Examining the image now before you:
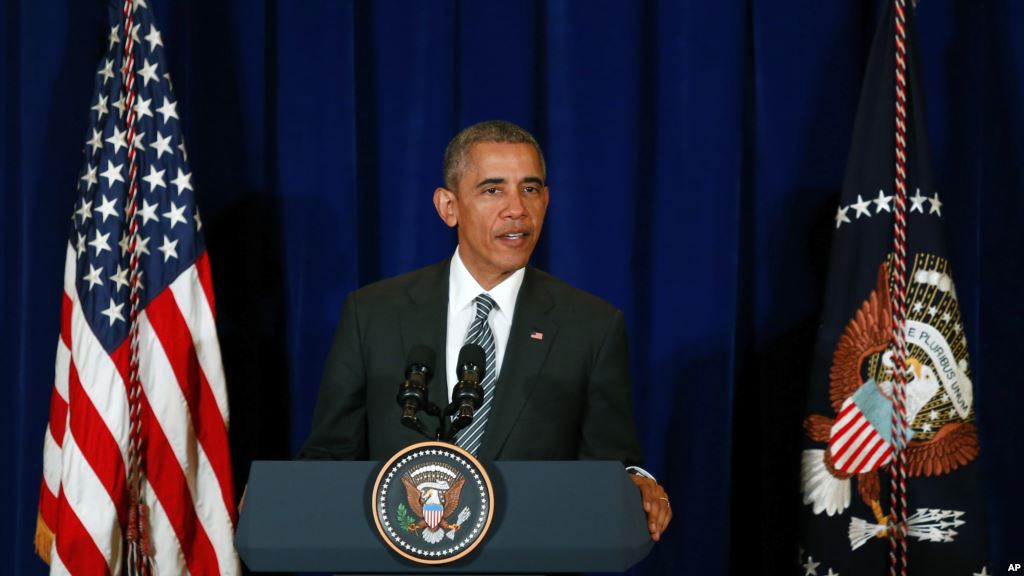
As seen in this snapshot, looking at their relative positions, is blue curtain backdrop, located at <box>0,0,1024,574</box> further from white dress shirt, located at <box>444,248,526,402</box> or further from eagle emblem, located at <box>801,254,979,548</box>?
white dress shirt, located at <box>444,248,526,402</box>

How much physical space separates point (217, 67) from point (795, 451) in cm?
246

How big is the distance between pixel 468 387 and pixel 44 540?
210 cm

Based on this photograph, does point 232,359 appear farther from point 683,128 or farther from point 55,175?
point 683,128

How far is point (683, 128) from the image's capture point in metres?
3.79

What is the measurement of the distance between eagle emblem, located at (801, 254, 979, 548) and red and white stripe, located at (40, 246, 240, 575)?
187 centimetres

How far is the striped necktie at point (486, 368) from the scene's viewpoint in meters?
2.41

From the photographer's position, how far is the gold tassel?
10.7ft

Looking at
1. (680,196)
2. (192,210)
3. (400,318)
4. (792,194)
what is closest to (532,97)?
(680,196)

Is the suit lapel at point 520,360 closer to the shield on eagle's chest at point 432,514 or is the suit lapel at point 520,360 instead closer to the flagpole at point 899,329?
the shield on eagle's chest at point 432,514

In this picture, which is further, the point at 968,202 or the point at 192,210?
the point at 968,202

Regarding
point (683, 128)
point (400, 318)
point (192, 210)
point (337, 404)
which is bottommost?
point (337, 404)

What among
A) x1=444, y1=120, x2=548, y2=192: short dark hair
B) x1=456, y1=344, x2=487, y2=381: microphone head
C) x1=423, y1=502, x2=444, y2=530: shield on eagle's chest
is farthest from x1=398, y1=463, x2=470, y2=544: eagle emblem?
x1=444, y1=120, x2=548, y2=192: short dark hair

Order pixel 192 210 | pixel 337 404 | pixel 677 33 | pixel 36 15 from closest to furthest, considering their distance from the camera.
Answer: pixel 337 404
pixel 192 210
pixel 36 15
pixel 677 33

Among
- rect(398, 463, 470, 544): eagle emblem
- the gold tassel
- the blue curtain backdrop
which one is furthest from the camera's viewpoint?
the blue curtain backdrop
